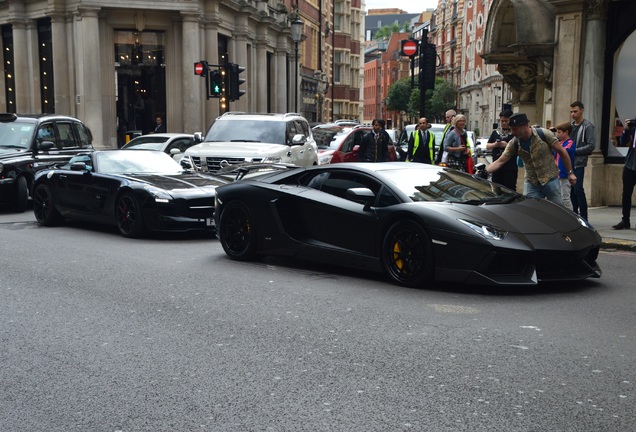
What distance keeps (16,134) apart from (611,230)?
12.0 meters

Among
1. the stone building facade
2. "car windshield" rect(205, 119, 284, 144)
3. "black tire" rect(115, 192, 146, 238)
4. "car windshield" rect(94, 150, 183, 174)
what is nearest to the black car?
"car windshield" rect(205, 119, 284, 144)

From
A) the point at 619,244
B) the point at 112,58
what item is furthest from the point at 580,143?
the point at 112,58

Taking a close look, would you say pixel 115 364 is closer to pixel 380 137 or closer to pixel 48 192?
pixel 48 192

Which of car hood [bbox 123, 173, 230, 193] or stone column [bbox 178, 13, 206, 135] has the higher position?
stone column [bbox 178, 13, 206, 135]

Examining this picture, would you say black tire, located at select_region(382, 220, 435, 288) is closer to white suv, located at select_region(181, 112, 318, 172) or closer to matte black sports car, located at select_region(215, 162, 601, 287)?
matte black sports car, located at select_region(215, 162, 601, 287)

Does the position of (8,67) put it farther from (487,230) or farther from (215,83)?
(487,230)

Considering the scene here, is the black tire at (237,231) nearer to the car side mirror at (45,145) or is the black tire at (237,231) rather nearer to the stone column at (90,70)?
the car side mirror at (45,145)

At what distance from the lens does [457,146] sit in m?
14.4

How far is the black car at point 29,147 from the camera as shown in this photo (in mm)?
16422

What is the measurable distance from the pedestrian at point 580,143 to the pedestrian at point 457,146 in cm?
198

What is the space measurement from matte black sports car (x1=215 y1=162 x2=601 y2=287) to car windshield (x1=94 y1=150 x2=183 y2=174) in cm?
366

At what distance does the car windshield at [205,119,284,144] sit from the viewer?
61.6 ft

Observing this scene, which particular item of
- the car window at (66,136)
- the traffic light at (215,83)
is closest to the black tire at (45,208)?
the car window at (66,136)

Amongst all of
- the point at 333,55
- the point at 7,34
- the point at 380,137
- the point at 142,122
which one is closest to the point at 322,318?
the point at 380,137
